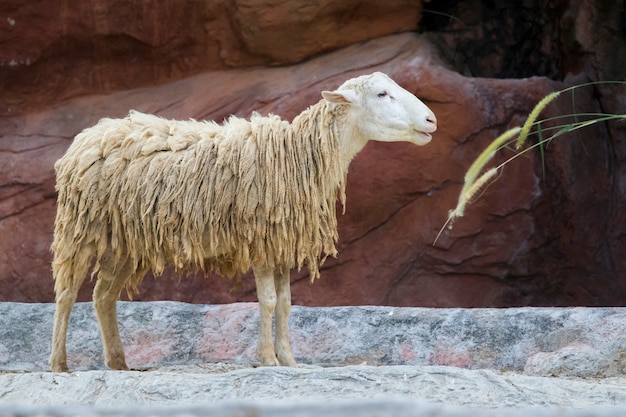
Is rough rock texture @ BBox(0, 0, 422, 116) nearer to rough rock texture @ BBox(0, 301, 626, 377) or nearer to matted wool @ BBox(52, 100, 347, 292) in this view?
rough rock texture @ BBox(0, 301, 626, 377)

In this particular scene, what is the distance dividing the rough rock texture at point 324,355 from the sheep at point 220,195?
58cm

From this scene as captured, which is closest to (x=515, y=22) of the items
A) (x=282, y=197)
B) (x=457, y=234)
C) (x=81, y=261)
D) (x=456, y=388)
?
(x=457, y=234)

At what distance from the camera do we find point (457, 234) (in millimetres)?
8141

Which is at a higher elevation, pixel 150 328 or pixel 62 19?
pixel 62 19

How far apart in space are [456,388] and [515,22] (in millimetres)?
5371

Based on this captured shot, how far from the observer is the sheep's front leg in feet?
17.9

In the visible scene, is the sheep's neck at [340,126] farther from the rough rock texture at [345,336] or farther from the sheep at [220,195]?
the rough rock texture at [345,336]

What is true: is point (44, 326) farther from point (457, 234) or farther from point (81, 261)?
point (457, 234)

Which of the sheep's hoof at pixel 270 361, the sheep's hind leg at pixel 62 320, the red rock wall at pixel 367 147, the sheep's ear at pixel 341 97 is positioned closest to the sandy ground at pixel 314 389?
the sheep's hoof at pixel 270 361

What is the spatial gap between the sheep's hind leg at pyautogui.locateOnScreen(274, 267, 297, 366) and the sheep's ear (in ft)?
3.09

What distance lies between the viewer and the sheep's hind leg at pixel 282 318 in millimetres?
5586

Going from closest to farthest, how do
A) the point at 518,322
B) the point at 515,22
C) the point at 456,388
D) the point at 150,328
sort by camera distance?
the point at 456,388, the point at 518,322, the point at 150,328, the point at 515,22

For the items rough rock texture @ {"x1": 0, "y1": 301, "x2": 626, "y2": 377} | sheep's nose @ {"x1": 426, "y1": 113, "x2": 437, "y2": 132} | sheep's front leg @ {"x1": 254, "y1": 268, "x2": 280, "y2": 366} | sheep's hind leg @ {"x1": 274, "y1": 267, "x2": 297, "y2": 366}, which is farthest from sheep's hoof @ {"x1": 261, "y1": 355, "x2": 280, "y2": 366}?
sheep's nose @ {"x1": 426, "y1": 113, "x2": 437, "y2": 132}

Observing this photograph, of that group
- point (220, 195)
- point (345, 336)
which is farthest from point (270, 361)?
point (345, 336)
